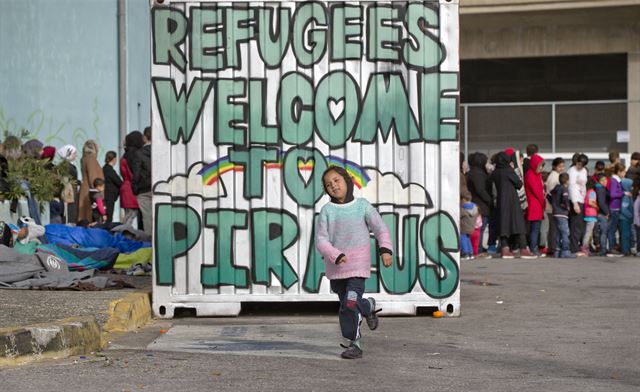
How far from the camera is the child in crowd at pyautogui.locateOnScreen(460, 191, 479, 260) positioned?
753 inches

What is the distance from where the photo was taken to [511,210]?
61.9 feet

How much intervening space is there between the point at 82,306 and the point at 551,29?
21109 mm

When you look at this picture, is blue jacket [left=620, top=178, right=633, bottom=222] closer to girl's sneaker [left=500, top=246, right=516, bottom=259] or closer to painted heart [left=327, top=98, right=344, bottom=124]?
girl's sneaker [left=500, top=246, right=516, bottom=259]

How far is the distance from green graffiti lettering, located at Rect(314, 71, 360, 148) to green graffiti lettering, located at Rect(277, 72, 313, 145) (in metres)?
0.08

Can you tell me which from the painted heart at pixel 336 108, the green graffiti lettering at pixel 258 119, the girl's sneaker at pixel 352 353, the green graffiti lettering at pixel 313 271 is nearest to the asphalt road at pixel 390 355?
the girl's sneaker at pixel 352 353

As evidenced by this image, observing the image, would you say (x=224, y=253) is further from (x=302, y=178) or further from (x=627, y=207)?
(x=627, y=207)

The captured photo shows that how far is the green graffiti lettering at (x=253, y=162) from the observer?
10664 millimetres

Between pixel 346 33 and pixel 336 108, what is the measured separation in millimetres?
647

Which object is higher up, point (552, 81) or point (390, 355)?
point (552, 81)

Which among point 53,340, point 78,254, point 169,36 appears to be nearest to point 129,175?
point 78,254

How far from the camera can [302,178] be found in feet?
34.9

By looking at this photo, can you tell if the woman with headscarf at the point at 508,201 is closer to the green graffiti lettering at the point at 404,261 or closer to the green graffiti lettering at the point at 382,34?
the green graffiti lettering at the point at 404,261

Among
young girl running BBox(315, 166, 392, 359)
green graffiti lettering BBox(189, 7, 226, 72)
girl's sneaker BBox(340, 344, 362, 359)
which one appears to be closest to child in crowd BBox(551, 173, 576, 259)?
green graffiti lettering BBox(189, 7, 226, 72)

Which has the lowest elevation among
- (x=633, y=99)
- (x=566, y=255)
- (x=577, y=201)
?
(x=566, y=255)
